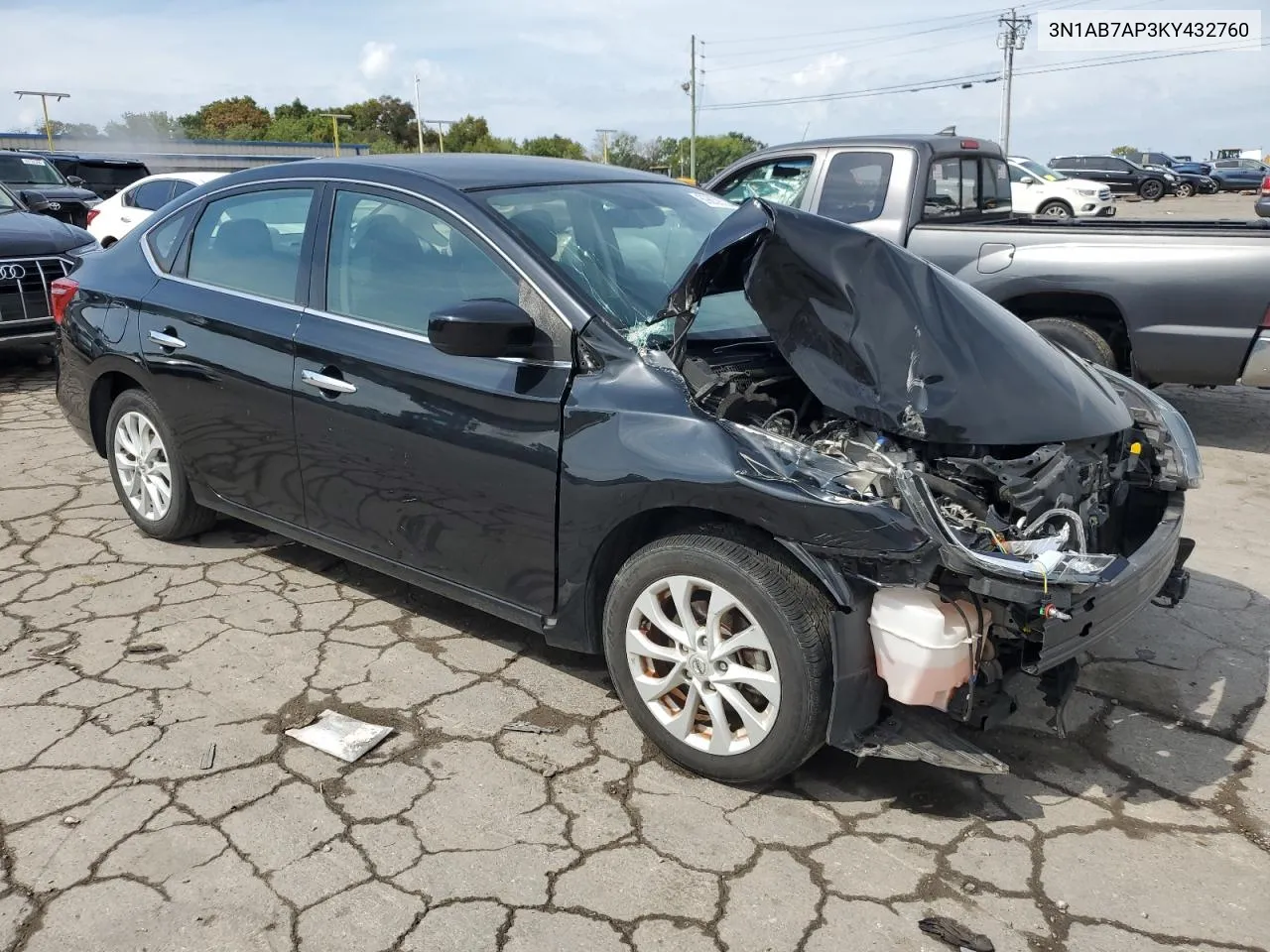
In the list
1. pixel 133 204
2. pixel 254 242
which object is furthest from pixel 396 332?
pixel 133 204

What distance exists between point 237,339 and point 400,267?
2.78 ft

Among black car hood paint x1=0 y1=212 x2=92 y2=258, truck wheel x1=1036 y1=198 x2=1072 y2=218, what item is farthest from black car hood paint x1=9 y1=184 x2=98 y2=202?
truck wheel x1=1036 y1=198 x2=1072 y2=218

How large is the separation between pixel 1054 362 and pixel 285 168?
3.01m

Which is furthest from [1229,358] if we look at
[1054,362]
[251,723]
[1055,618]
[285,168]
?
[251,723]

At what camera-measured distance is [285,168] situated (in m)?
4.16

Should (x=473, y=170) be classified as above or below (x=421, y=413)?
above

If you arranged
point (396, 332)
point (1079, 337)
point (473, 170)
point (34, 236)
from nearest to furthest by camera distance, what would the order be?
point (396, 332) < point (473, 170) < point (1079, 337) < point (34, 236)

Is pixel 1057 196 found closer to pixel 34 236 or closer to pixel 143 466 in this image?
pixel 34 236

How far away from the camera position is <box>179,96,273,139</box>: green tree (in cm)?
6619

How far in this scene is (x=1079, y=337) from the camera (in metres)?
6.47

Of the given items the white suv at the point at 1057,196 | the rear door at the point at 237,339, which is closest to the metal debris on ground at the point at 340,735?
the rear door at the point at 237,339

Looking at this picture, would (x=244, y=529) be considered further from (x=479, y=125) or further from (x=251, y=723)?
(x=479, y=125)

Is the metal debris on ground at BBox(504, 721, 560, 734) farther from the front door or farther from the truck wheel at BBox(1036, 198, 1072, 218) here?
the truck wheel at BBox(1036, 198, 1072, 218)

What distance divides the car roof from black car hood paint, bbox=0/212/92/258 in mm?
4718
